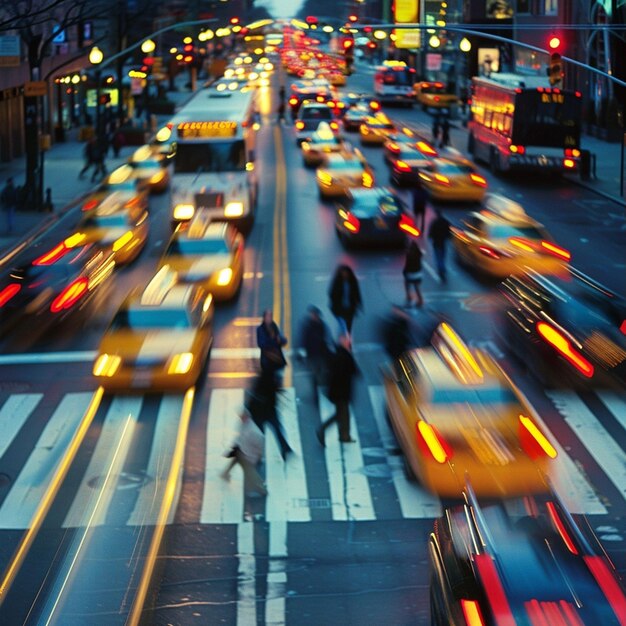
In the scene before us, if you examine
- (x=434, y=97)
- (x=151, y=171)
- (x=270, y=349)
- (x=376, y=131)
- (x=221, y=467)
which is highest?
(x=434, y=97)

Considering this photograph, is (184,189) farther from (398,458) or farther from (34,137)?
(398,458)

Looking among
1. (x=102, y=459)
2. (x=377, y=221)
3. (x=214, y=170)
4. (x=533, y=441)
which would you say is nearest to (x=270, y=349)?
(x=102, y=459)

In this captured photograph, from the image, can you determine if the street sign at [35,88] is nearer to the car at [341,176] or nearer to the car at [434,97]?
the car at [341,176]

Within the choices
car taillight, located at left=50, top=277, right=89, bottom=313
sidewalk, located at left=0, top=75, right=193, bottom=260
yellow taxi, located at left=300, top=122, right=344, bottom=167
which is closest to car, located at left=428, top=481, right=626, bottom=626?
car taillight, located at left=50, top=277, right=89, bottom=313

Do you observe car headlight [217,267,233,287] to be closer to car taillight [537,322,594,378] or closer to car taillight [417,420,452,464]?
car taillight [537,322,594,378]

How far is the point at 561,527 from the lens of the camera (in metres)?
8.96

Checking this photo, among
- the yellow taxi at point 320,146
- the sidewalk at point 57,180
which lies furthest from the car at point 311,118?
the sidewalk at point 57,180

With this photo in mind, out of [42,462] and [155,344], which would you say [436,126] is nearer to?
[155,344]

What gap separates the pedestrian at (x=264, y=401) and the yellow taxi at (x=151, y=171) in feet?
87.8

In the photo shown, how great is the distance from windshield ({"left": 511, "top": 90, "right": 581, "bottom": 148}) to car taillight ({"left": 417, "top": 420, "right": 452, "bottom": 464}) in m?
31.2

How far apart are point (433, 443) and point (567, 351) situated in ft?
19.0

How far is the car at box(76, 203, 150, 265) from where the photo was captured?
28.7 m

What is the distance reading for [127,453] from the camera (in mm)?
15523

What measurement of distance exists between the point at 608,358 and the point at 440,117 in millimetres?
42018
